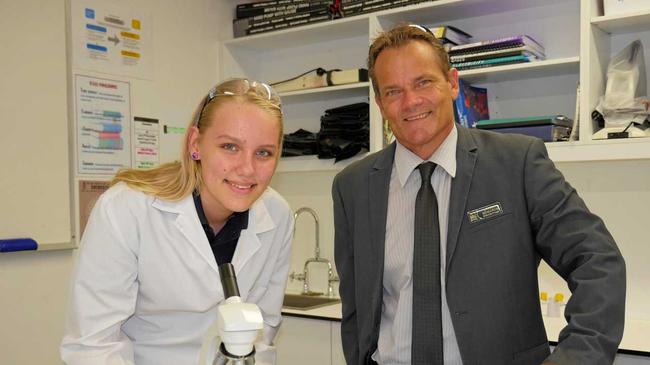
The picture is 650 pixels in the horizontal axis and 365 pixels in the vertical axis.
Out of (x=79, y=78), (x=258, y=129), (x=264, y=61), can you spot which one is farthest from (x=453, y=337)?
(x=264, y=61)

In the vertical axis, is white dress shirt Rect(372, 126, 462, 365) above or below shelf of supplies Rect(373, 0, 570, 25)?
below

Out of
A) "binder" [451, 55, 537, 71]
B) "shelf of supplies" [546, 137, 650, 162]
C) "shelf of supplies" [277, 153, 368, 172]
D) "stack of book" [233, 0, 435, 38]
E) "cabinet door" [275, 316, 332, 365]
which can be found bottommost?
"cabinet door" [275, 316, 332, 365]

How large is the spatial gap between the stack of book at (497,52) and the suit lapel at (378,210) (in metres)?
1.07

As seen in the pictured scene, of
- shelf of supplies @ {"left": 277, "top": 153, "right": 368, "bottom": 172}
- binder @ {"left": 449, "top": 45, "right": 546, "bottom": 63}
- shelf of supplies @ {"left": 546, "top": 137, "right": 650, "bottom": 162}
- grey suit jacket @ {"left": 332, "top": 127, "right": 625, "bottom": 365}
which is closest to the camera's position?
grey suit jacket @ {"left": 332, "top": 127, "right": 625, "bottom": 365}

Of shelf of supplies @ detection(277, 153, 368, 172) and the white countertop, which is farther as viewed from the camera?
shelf of supplies @ detection(277, 153, 368, 172)

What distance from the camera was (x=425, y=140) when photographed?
1.61 m

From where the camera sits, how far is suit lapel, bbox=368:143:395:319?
1.58 m

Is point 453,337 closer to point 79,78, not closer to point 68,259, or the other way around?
point 68,259

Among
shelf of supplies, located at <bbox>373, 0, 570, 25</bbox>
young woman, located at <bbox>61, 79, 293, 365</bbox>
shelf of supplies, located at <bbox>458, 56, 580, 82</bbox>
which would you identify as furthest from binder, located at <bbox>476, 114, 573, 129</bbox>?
young woman, located at <bbox>61, 79, 293, 365</bbox>

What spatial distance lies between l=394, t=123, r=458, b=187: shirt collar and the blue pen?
1.71 m

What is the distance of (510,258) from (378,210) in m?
0.36

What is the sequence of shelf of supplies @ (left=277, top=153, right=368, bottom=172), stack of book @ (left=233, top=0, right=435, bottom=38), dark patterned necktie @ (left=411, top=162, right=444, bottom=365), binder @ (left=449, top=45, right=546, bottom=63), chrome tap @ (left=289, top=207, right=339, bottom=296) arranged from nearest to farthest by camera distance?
dark patterned necktie @ (left=411, top=162, right=444, bottom=365) → binder @ (left=449, top=45, right=546, bottom=63) → stack of book @ (left=233, top=0, right=435, bottom=38) → shelf of supplies @ (left=277, top=153, right=368, bottom=172) → chrome tap @ (left=289, top=207, right=339, bottom=296)

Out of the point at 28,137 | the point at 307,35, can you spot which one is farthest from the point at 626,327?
the point at 28,137

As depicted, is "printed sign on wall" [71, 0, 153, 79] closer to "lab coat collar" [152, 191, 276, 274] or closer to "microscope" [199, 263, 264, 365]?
"lab coat collar" [152, 191, 276, 274]
